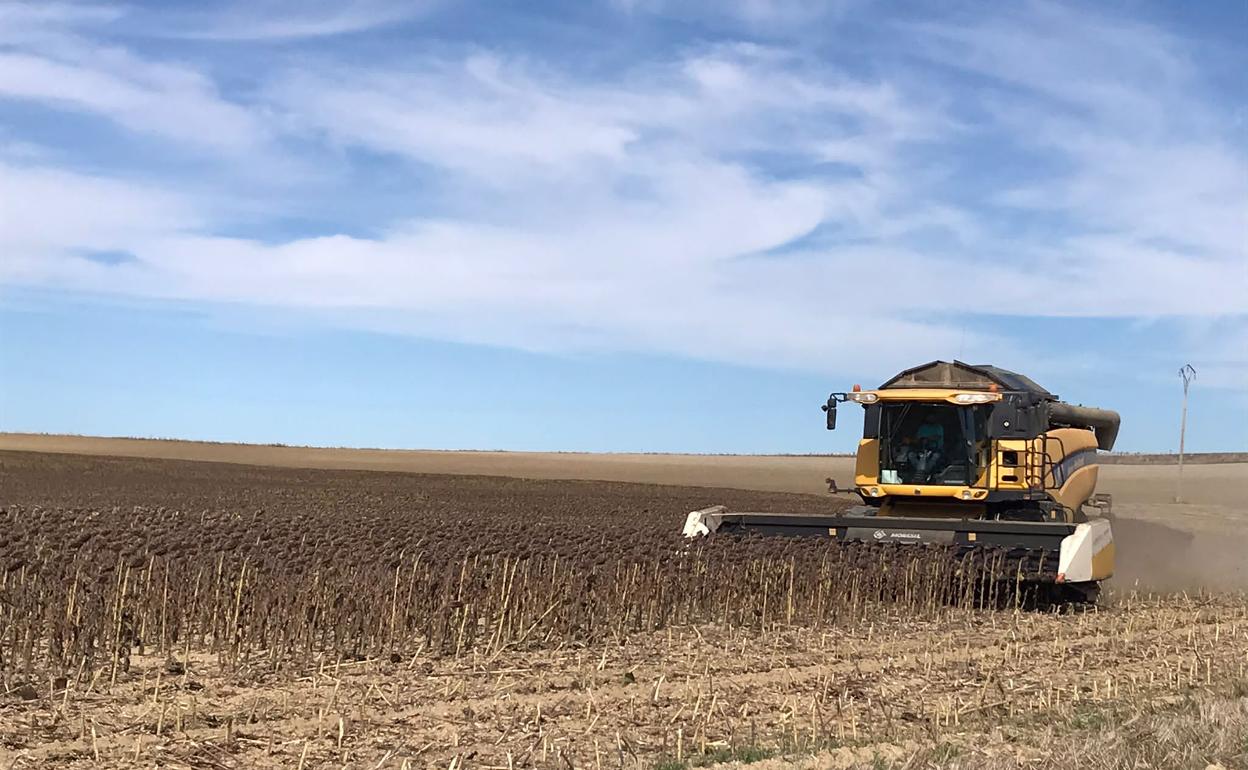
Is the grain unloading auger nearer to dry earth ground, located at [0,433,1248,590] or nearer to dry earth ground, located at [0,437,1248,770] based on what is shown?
dry earth ground, located at [0,437,1248,770]

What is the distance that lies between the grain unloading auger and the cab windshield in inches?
0.5

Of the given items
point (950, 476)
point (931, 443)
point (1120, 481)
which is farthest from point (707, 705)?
point (1120, 481)

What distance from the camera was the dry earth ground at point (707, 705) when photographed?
21.9 ft

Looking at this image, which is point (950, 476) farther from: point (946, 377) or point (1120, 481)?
point (1120, 481)

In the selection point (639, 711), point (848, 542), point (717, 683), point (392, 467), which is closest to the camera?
point (639, 711)

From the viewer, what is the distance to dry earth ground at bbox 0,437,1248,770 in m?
6.68

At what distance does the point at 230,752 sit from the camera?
6754 millimetres

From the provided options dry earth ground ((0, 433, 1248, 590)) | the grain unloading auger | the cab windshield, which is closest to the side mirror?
the grain unloading auger

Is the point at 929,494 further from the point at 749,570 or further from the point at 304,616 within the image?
the point at 304,616

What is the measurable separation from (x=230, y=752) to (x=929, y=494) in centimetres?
1026

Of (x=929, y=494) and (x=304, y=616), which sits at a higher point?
(x=929, y=494)

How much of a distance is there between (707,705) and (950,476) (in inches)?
319

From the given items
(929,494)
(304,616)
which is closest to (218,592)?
(304,616)

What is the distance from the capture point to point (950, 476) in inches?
606
